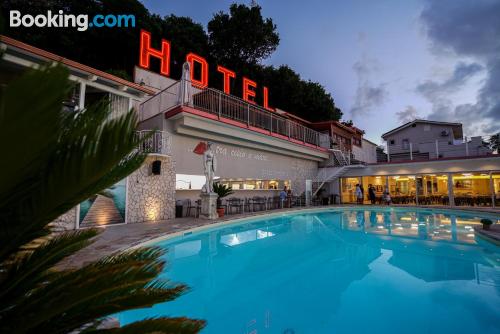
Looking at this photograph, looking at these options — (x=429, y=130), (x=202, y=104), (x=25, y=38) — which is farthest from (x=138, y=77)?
(x=429, y=130)

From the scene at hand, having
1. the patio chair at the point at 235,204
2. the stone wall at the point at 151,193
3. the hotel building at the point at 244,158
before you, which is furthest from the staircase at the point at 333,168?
the stone wall at the point at 151,193

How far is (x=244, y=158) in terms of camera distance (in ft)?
49.3

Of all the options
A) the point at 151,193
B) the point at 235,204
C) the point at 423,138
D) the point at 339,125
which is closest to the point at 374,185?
the point at 339,125

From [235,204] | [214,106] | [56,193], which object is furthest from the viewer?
[235,204]

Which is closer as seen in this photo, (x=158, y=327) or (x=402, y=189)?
(x=158, y=327)

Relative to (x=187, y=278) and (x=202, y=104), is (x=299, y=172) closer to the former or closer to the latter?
(x=202, y=104)

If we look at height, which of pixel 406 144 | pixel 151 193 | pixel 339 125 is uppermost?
pixel 339 125

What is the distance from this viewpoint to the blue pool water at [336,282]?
143 inches

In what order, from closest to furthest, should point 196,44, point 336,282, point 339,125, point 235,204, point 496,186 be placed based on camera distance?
1. point 336,282
2. point 235,204
3. point 496,186
4. point 339,125
5. point 196,44

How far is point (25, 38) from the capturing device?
1543 cm

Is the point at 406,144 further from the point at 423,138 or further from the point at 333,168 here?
the point at 333,168

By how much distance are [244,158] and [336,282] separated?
34.4 feet

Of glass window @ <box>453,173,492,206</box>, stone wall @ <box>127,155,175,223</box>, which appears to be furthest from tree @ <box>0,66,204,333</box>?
glass window @ <box>453,173,492,206</box>

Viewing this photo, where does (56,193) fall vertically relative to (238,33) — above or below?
below
